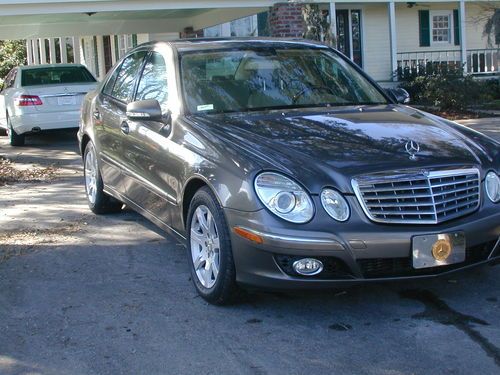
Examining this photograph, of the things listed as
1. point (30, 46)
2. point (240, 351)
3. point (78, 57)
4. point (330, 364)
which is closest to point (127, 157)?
point (240, 351)

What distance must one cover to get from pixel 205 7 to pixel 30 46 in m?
21.8

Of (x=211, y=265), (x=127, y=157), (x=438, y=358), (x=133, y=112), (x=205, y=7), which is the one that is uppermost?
(x=205, y=7)

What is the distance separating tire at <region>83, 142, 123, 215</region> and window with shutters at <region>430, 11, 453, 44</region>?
55.4 feet

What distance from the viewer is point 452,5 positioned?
21578 mm

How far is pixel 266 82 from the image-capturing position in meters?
5.37

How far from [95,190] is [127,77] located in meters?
1.29

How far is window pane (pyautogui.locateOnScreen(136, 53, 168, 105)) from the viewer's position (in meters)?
5.38

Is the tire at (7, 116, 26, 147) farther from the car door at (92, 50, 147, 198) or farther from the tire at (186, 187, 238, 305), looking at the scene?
the tire at (186, 187, 238, 305)

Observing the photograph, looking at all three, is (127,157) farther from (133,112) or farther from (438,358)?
(438,358)

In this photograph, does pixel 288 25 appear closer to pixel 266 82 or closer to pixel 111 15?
pixel 111 15

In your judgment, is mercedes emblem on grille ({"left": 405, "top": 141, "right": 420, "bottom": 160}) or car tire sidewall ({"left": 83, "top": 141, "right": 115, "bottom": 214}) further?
car tire sidewall ({"left": 83, "top": 141, "right": 115, "bottom": 214})

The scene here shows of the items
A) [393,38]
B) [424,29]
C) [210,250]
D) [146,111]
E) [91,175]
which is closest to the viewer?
[210,250]

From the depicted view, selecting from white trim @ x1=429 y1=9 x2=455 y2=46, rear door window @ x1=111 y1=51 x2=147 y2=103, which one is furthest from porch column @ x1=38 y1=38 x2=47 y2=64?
rear door window @ x1=111 y1=51 x2=147 y2=103

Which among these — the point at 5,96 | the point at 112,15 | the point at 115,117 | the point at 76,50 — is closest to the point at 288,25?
the point at 112,15
